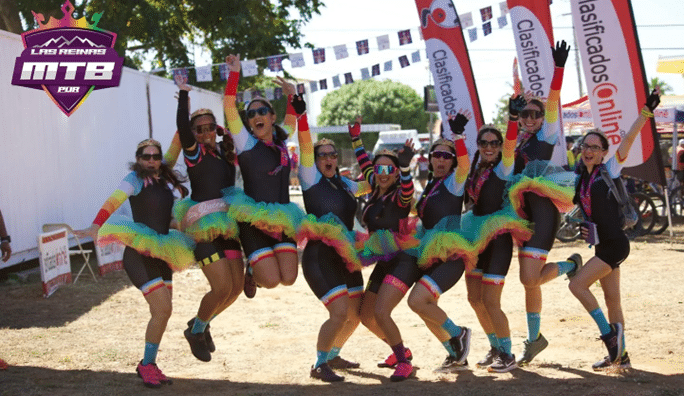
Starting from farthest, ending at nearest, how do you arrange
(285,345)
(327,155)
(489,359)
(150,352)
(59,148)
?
(59,148)
(285,345)
(489,359)
(327,155)
(150,352)

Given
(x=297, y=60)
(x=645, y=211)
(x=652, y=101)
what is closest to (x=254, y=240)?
(x=652, y=101)

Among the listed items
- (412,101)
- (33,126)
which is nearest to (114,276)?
(33,126)

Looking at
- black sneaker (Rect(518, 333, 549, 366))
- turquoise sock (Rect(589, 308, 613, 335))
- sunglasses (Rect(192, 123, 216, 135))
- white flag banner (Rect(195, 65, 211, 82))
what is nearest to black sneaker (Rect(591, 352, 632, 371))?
turquoise sock (Rect(589, 308, 613, 335))

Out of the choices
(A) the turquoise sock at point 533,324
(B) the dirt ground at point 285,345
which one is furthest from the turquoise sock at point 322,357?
(A) the turquoise sock at point 533,324

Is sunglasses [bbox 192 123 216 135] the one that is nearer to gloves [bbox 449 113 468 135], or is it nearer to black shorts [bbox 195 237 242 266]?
black shorts [bbox 195 237 242 266]

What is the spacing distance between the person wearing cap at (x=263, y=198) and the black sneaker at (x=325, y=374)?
0.70m

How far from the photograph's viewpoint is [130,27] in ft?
68.3

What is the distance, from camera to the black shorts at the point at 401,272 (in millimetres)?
5961

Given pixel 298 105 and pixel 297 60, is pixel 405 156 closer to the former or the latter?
pixel 298 105

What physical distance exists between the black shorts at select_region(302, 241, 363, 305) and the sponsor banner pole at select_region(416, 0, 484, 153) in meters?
8.30

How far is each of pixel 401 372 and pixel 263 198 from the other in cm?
171

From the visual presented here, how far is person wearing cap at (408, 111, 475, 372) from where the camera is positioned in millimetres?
5906

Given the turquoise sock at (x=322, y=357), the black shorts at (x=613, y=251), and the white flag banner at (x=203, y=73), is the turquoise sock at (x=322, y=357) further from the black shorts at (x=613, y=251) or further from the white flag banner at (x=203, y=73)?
the white flag banner at (x=203, y=73)

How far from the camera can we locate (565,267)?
645cm
